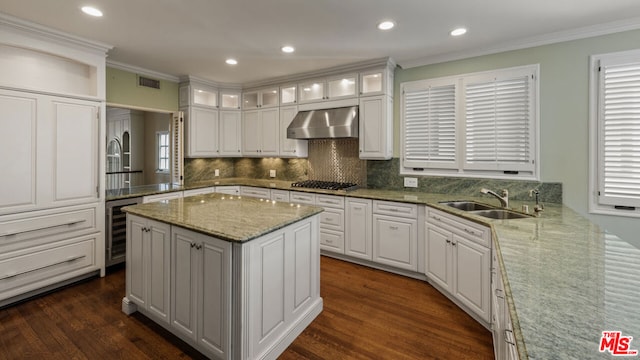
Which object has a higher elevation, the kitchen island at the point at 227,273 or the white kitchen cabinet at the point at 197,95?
the white kitchen cabinet at the point at 197,95

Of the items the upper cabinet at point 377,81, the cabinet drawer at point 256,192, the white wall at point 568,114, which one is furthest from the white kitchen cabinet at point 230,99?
the white wall at point 568,114

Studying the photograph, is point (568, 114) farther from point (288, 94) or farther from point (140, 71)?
point (140, 71)

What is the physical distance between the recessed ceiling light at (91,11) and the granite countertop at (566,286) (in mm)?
3540

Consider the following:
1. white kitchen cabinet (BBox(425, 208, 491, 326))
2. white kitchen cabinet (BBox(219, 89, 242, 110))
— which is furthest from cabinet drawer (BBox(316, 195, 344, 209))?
white kitchen cabinet (BBox(219, 89, 242, 110))

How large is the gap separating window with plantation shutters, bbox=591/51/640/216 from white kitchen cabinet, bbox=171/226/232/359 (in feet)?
11.5

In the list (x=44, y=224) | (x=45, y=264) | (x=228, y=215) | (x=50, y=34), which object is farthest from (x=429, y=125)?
(x=45, y=264)

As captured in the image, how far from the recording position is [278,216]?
2184mm

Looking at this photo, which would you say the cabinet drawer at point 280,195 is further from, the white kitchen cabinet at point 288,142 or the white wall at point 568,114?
the white wall at point 568,114

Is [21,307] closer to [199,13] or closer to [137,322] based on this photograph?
[137,322]

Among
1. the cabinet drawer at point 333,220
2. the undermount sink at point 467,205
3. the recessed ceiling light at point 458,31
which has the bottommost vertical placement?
the cabinet drawer at point 333,220

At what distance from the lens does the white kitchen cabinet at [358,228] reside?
139 inches

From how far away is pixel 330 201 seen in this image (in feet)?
12.6

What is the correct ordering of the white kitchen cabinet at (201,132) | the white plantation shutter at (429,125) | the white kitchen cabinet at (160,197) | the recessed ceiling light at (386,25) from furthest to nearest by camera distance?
1. the white kitchen cabinet at (201,132)
2. the white kitchen cabinet at (160,197)
3. the white plantation shutter at (429,125)
4. the recessed ceiling light at (386,25)

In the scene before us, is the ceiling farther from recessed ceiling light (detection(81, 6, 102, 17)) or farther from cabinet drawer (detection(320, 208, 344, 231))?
cabinet drawer (detection(320, 208, 344, 231))
